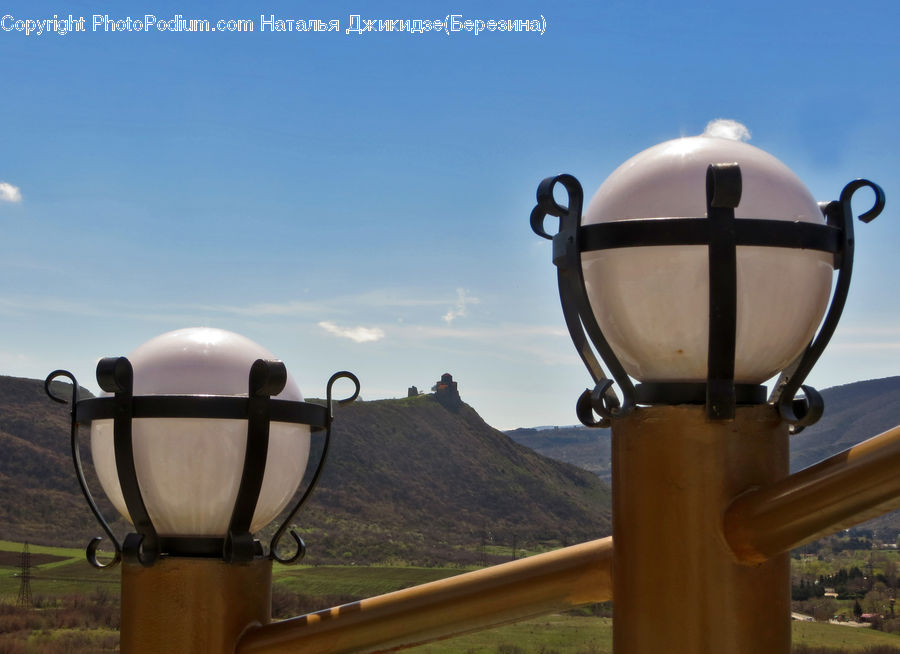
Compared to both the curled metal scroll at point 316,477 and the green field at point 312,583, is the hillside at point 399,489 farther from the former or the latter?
the curled metal scroll at point 316,477

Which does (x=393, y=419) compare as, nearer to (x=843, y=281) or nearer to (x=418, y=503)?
(x=418, y=503)

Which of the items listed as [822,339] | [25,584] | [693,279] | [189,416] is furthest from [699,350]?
[25,584]

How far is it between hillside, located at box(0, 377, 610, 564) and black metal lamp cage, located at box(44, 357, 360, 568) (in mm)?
45989

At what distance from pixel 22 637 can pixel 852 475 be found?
26801mm

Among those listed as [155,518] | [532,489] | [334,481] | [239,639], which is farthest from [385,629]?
[532,489]

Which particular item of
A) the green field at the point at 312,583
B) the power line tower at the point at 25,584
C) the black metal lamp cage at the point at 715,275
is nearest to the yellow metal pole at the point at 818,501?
the black metal lamp cage at the point at 715,275

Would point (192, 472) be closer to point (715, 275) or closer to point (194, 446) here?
point (194, 446)

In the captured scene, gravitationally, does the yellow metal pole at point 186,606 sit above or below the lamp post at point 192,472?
below

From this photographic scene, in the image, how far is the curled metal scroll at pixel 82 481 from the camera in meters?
2.37

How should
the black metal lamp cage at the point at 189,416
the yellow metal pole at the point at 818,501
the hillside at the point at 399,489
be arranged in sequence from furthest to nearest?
the hillside at the point at 399,489 → the black metal lamp cage at the point at 189,416 → the yellow metal pole at the point at 818,501

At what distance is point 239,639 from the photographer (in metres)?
2.38

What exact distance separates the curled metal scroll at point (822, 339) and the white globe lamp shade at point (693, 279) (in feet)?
0.07

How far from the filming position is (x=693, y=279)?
161cm

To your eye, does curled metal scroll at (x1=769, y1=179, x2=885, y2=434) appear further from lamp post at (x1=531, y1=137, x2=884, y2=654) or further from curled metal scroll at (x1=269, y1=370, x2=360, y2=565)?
curled metal scroll at (x1=269, y1=370, x2=360, y2=565)
